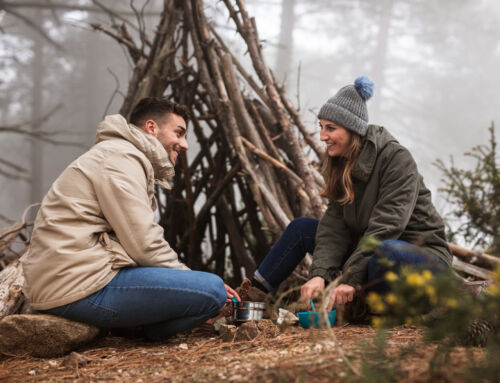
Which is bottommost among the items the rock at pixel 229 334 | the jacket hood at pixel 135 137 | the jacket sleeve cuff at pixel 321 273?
the rock at pixel 229 334

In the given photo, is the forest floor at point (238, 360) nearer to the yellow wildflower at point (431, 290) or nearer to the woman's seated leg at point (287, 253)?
the yellow wildflower at point (431, 290)

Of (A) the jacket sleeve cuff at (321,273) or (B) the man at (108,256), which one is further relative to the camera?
(A) the jacket sleeve cuff at (321,273)

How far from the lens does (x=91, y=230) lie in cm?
174

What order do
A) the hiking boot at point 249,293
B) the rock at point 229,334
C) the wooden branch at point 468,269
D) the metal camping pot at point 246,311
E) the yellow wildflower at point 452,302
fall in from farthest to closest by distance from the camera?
the wooden branch at point 468,269 → the hiking boot at point 249,293 → the metal camping pot at point 246,311 → the rock at point 229,334 → the yellow wildflower at point 452,302

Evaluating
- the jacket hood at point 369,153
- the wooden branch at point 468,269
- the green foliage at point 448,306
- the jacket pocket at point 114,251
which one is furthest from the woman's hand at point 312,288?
the wooden branch at point 468,269

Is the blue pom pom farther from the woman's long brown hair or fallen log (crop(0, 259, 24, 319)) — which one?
fallen log (crop(0, 259, 24, 319))

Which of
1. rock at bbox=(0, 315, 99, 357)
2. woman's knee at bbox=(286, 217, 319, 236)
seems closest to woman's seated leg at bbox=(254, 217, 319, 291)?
woman's knee at bbox=(286, 217, 319, 236)

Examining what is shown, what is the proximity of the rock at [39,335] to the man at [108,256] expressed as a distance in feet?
0.15

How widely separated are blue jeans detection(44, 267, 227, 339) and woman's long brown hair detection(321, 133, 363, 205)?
0.72 m

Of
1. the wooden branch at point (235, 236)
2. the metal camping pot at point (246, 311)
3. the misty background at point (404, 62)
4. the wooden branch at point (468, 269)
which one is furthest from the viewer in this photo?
the misty background at point (404, 62)

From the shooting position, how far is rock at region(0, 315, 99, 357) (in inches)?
67.7

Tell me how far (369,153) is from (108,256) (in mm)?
1239

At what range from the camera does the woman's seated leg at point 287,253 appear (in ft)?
7.91

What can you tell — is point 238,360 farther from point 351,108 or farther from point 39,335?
A: point 351,108
